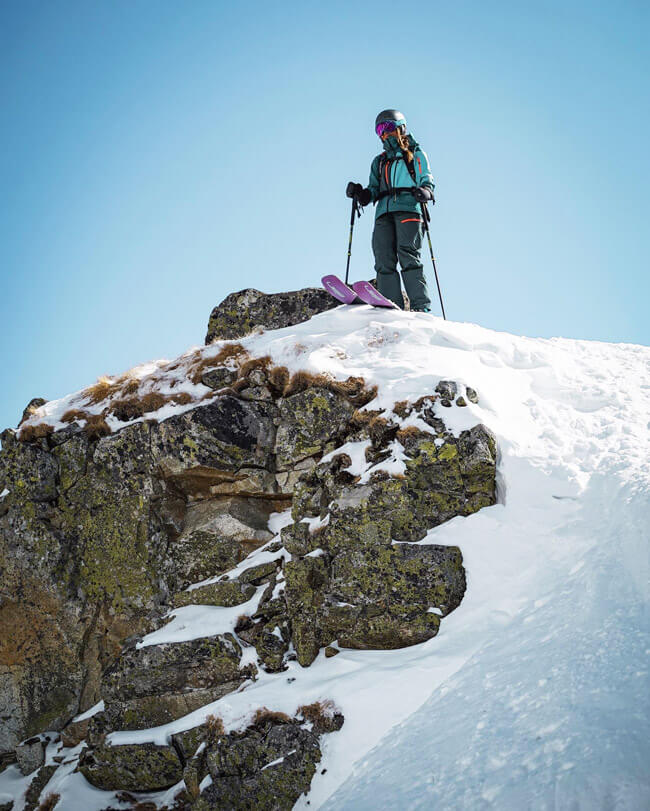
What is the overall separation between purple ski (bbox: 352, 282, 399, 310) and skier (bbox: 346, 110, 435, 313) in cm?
56

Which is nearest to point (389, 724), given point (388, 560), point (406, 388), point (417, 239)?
point (388, 560)

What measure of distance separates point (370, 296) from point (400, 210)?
1731 mm

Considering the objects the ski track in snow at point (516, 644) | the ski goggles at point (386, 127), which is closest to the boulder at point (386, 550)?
the ski track in snow at point (516, 644)

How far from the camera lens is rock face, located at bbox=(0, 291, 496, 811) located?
235 inches

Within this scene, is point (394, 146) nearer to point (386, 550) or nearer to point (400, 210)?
point (400, 210)

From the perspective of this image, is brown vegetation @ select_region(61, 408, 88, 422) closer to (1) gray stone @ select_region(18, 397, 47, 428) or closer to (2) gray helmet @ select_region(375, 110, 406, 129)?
(1) gray stone @ select_region(18, 397, 47, 428)

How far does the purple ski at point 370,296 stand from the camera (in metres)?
10.4

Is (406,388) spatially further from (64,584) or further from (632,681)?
(64,584)

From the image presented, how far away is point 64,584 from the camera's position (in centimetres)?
843

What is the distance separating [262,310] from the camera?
36.9ft

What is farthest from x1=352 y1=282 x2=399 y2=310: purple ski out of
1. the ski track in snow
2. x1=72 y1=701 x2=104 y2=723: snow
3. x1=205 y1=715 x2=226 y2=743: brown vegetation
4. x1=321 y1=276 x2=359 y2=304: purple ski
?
x1=72 y1=701 x2=104 y2=723: snow

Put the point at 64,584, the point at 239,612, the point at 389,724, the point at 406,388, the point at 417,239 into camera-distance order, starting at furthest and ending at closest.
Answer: the point at 417,239 → the point at 64,584 → the point at 406,388 → the point at 239,612 → the point at 389,724

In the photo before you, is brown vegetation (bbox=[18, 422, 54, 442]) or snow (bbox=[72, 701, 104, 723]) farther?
brown vegetation (bbox=[18, 422, 54, 442])

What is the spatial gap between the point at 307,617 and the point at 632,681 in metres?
3.37
